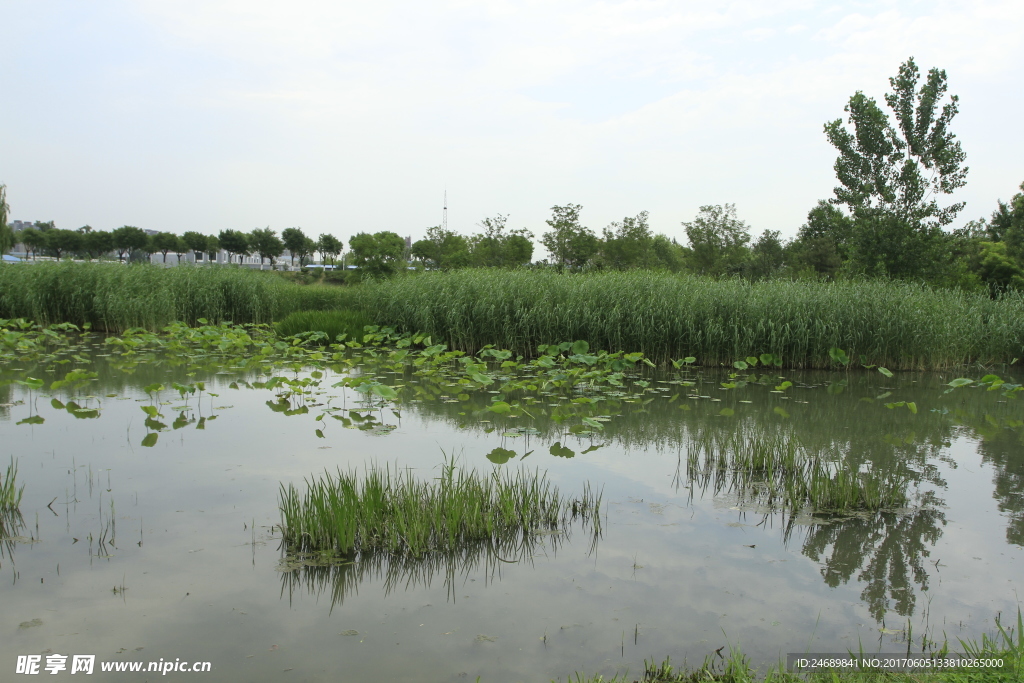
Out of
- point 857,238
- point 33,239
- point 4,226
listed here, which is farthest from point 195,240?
point 857,238

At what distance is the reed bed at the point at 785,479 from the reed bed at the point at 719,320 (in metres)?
5.81

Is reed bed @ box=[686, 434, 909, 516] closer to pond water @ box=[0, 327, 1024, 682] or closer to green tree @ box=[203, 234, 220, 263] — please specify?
pond water @ box=[0, 327, 1024, 682]

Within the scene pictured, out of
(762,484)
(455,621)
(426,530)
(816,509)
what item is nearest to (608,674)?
(455,621)

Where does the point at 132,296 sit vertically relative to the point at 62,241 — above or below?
below

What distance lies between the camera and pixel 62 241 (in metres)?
63.3

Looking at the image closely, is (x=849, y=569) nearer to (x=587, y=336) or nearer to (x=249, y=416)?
(x=249, y=416)

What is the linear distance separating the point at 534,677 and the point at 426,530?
138 centimetres

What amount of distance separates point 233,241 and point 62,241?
14763 mm

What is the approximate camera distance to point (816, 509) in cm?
477

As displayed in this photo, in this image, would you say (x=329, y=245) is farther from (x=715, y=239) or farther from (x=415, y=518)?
(x=415, y=518)

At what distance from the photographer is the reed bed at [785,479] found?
4.84 m

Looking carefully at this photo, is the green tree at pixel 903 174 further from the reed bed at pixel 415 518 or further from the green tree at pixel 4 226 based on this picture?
the green tree at pixel 4 226

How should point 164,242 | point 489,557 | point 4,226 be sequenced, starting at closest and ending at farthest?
1. point 489,557
2. point 4,226
3. point 164,242

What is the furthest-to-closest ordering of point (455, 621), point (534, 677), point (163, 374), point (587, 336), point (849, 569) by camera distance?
point (587, 336) < point (163, 374) < point (849, 569) < point (455, 621) < point (534, 677)
